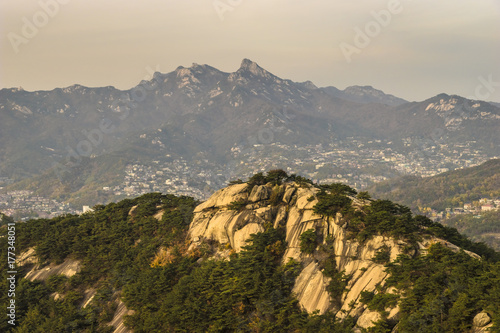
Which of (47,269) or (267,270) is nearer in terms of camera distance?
(267,270)

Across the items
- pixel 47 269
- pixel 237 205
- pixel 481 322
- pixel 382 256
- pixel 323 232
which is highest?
pixel 237 205

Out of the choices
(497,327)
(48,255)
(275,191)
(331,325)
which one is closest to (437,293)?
(497,327)

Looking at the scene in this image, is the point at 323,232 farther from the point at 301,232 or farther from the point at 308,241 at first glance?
the point at 301,232

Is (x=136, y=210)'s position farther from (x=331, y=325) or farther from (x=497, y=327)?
(x=497, y=327)
